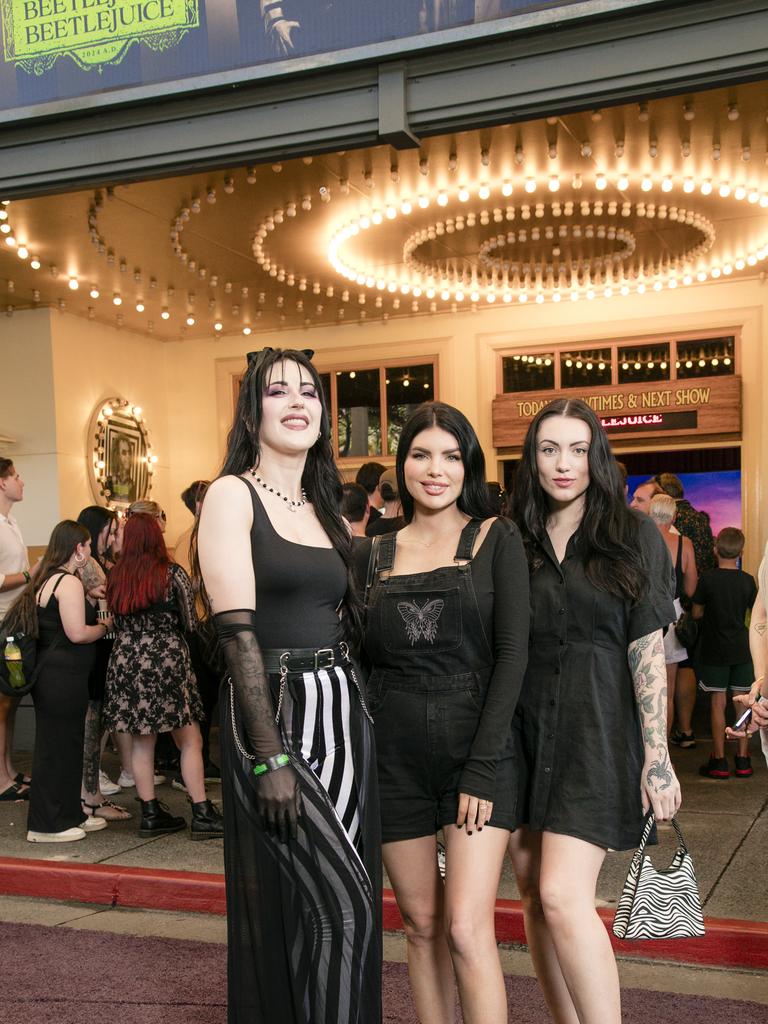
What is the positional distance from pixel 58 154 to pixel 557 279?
5.52 metres

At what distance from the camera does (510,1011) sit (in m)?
3.53

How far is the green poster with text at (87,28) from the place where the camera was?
507cm

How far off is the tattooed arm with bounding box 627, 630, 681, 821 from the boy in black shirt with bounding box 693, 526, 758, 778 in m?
4.04

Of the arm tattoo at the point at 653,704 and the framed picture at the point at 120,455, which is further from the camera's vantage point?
the framed picture at the point at 120,455

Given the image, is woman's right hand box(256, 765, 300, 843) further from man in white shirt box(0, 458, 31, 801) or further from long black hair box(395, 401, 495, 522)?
man in white shirt box(0, 458, 31, 801)

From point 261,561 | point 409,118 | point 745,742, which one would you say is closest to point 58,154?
point 409,118

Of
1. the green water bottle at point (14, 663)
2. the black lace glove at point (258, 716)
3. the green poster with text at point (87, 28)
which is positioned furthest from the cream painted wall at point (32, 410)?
the black lace glove at point (258, 716)

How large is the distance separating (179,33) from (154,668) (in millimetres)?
3257

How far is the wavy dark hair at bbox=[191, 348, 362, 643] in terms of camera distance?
2.69 metres

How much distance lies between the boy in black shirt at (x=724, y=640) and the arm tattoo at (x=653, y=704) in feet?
13.3

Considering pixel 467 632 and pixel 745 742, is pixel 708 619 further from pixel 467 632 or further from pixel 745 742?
pixel 467 632

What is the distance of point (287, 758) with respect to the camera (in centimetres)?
244

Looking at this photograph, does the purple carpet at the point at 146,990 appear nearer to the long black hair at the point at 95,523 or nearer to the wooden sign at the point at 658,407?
the long black hair at the point at 95,523

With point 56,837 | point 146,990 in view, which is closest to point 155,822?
Result: point 56,837
